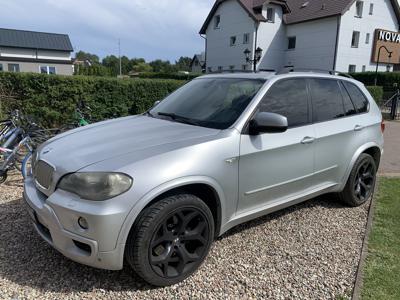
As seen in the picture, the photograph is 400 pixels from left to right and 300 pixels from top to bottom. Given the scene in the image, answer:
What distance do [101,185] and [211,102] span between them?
1634 mm

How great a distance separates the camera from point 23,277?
301 centimetres

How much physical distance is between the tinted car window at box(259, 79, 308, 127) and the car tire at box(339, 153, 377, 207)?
1246 millimetres

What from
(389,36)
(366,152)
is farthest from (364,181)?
(389,36)

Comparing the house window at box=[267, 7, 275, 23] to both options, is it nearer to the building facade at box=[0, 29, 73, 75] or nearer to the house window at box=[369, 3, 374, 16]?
the house window at box=[369, 3, 374, 16]

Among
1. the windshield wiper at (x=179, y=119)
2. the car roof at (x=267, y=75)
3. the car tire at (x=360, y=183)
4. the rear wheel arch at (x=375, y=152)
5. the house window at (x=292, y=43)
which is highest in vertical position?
the house window at (x=292, y=43)

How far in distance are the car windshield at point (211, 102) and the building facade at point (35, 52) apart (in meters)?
36.1

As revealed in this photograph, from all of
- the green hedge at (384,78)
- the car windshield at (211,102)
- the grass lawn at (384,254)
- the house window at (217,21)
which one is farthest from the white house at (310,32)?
the car windshield at (211,102)

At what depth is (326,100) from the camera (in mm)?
4305

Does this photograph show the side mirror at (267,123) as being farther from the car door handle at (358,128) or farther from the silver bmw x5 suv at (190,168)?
the car door handle at (358,128)

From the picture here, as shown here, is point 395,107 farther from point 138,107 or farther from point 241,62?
point 241,62

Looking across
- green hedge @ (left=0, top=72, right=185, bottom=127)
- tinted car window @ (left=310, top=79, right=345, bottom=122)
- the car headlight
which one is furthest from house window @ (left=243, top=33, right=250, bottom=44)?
the car headlight

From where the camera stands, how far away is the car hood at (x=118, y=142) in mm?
2848

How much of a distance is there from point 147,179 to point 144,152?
0.89 ft

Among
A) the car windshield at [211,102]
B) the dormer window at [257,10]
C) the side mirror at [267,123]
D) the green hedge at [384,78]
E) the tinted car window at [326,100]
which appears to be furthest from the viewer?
the dormer window at [257,10]
